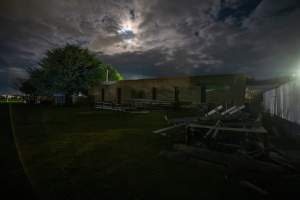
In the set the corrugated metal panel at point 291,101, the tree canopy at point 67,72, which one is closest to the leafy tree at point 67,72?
the tree canopy at point 67,72

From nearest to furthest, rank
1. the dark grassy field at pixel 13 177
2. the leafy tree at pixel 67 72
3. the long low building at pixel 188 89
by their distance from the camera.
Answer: the dark grassy field at pixel 13 177, the long low building at pixel 188 89, the leafy tree at pixel 67 72

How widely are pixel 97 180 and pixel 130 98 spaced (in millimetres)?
21272

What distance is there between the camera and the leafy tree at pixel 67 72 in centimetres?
2855

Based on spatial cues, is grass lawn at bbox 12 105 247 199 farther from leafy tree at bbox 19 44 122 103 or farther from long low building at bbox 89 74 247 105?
leafy tree at bbox 19 44 122 103

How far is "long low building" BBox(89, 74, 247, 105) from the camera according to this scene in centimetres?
1792

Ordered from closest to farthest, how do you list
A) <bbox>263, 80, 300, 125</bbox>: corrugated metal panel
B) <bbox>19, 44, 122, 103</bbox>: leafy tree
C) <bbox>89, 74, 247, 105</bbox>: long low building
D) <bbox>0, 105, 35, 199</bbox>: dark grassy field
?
1. <bbox>0, 105, 35, 199</bbox>: dark grassy field
2. <bbox>263, 80, 300, 125</bbox>: corrugated metal panel
3. <bbox>89, 74, 247, 105</bbox>: long low building
4. <bbox>19, 44, 122, 103</bbox>: leafy tree

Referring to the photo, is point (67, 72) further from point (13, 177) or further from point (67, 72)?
point (13, 177)

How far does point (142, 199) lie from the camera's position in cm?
→ 267

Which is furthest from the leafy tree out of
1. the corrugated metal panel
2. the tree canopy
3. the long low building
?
the corrugated metal panel

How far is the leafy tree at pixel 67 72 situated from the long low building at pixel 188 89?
742 cm

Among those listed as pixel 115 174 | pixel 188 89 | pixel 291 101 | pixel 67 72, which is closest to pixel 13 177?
pixel 115 174

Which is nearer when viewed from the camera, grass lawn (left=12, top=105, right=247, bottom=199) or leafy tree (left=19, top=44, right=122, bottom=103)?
grass lawn (left=12, top=105, right=247, bottom=199)

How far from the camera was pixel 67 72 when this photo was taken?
1121 inches

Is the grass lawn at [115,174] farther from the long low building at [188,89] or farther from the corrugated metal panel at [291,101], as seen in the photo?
the long low building at [188,89]
